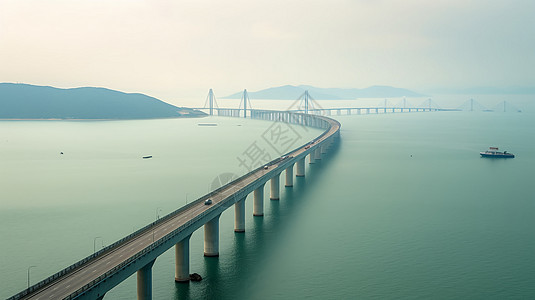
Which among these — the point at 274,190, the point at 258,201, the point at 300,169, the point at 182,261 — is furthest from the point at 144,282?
the point at 300,169

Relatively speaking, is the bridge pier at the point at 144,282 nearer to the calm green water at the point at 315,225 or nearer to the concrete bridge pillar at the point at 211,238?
the calm green water at the point at 315,225

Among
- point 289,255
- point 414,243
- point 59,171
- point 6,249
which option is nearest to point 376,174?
point 414,243

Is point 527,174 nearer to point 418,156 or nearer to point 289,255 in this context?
point 418,156

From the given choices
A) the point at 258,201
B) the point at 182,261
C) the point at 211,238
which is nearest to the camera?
the point at 182,261

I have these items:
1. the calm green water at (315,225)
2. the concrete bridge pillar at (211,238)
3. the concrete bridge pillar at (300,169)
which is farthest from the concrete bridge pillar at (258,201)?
the concrete bridge pillar at (300,169)

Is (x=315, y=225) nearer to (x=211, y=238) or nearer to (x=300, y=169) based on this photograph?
(x=211, y=238)
